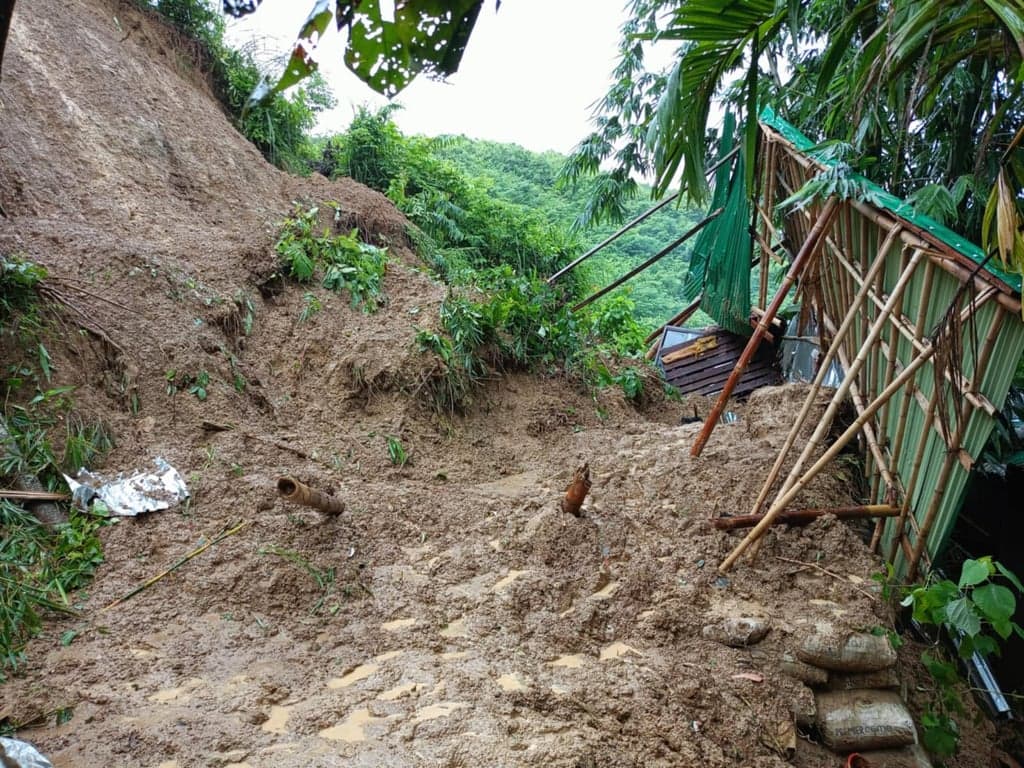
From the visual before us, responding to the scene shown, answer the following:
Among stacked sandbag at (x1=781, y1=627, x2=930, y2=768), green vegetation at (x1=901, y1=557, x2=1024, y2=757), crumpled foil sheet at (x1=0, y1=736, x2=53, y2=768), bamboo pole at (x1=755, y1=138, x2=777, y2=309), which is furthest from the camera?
bamboo pole at (x1=755, y1=138, x2=777, y2=309)

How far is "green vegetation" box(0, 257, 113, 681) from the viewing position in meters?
Answer: 2.88

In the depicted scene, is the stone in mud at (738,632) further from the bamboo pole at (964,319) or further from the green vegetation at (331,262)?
the green vegetation at (331,262)

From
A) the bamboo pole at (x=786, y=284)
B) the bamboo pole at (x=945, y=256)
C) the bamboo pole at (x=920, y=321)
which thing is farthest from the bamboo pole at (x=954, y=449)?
the bamboo pole at (x=786, y=284)

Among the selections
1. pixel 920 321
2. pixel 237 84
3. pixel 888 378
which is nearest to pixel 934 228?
pixel 920 321

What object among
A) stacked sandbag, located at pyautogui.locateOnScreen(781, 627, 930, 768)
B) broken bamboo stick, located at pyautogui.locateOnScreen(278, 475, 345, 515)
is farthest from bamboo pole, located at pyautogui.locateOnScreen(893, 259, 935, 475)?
broken bamboo stick, located at pyautogui.locateOnScreen(278, 475, 345, 515)

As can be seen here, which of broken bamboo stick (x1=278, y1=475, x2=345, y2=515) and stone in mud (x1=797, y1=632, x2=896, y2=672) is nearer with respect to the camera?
stone in mud (x1=797, y1=632, x2=896, y2=672)

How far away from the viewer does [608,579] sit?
141 inches

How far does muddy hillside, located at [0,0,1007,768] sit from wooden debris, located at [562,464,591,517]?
0.28 ft

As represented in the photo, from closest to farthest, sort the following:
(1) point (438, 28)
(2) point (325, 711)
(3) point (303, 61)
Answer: (3) point (303, 61)
(1) point (438, 28)
(2) point (325, 711)

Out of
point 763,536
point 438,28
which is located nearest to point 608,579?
point 763,536

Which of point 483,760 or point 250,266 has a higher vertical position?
point 250,266

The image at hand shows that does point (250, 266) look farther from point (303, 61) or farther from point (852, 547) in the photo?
point (303, 61)

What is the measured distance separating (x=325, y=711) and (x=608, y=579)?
1641 mm

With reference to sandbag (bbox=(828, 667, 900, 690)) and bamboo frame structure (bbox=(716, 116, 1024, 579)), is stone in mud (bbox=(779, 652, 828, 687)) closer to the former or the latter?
sandbag (bbox=(828, 667, 900, 690))
